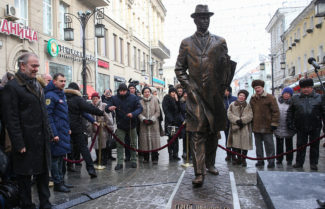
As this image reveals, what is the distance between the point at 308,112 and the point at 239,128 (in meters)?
1.51

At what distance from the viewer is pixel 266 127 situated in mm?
7020

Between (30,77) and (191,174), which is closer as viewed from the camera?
(30,77)

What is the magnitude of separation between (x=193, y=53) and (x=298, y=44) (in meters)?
35.3

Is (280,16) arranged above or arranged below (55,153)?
above

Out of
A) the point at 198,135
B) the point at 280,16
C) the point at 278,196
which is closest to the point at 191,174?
the point at 198,135

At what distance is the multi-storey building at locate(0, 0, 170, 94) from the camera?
1486 cm

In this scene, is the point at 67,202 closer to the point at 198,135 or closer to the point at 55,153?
the point at 55,153

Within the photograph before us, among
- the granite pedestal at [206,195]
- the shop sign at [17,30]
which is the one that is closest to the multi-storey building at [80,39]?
the shop sign at [17,30]

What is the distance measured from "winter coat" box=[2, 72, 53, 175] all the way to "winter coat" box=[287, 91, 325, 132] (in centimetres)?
502

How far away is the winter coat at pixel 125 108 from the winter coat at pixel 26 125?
3189 millimetres

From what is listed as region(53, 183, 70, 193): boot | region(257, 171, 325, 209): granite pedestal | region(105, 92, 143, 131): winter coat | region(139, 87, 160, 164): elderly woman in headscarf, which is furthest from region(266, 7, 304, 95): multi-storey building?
region(53, 183, 70, 193): boot

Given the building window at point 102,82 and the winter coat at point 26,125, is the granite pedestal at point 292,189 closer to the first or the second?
the winter coat at point 26,125

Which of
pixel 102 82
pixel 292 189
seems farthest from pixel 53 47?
pixel 292 189

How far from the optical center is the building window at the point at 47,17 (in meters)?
17.8
